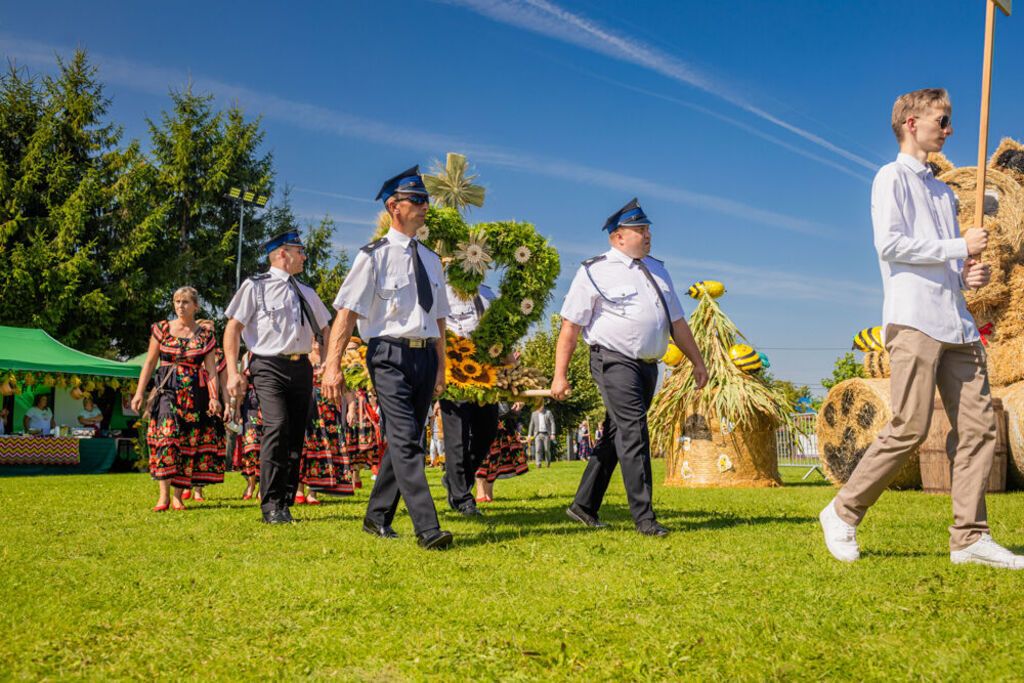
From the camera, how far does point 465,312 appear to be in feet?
26.2

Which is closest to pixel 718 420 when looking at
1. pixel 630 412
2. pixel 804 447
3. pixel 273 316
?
pixel 804 447

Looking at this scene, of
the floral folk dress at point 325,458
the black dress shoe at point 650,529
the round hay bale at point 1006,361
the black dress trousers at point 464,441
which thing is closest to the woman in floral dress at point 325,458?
the floral folk dress at point 325,458

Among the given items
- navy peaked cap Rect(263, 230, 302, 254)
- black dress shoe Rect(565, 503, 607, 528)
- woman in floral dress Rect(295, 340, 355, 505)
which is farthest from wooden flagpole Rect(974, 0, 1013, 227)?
woman in floral dress Rect(295, 340, 355, 505)

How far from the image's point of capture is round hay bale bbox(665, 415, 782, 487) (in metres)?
10.9

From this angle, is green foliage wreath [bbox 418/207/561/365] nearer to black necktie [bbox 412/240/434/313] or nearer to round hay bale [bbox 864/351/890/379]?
black necktie [bbox 412/240/434/313]

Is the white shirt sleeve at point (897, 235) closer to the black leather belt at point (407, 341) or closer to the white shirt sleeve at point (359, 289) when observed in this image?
the black leather belt at point (407, 341)

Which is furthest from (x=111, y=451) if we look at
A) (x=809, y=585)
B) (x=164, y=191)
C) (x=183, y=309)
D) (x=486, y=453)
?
(x=164, y=191)

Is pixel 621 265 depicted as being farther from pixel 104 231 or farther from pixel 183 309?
pixel 104 231

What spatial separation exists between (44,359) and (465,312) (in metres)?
14.3

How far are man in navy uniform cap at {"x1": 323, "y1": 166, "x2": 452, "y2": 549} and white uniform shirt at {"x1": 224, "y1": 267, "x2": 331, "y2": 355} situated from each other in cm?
143

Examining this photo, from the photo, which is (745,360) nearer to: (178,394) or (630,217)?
(630,217)

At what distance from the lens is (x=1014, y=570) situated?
13.5 ft

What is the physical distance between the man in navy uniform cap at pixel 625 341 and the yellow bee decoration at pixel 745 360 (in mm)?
5353

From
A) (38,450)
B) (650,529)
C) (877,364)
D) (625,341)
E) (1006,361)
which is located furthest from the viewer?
(38,450)
